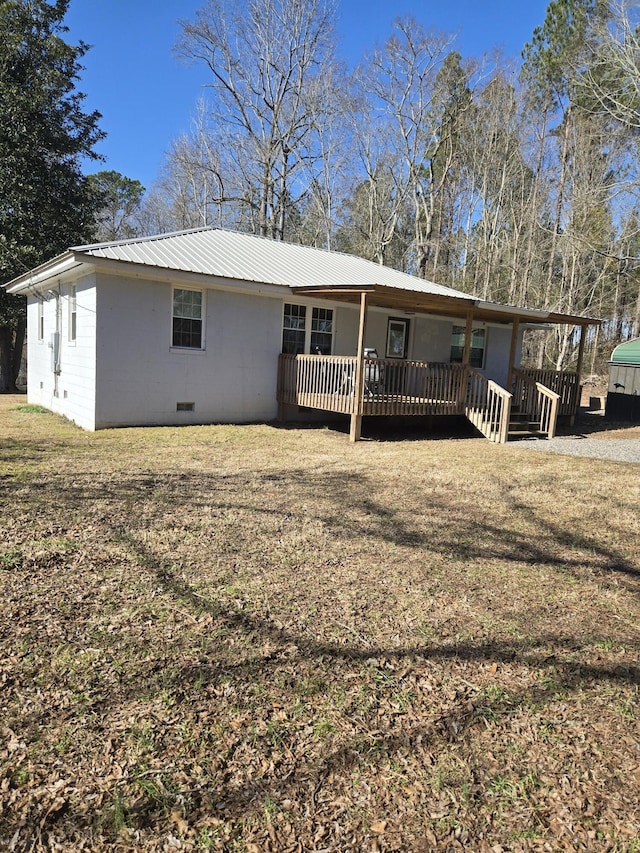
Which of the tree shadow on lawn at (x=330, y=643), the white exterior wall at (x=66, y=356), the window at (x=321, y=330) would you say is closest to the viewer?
the tree shadow on lawn at (x=330, y=643)

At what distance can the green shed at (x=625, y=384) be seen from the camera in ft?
52.5

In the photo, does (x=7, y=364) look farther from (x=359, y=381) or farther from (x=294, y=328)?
(x=359, y=381)

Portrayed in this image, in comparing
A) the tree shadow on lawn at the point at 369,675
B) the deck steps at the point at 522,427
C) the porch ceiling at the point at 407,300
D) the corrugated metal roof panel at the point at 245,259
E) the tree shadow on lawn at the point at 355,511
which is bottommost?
the tree shadow on lawn at the point at 369,675

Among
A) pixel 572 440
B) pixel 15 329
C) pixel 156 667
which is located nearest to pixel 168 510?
pixel 156 667

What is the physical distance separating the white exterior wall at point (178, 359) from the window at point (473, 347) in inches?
234

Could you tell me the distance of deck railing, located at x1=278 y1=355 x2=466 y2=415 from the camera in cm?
1051

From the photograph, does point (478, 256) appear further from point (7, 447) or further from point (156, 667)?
point (156, 667)

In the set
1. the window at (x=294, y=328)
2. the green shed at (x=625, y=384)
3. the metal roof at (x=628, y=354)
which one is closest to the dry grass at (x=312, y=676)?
the window at (x=294, y=328)

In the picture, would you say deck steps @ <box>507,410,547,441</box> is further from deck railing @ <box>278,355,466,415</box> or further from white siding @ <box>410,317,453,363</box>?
white siding @ <box>410,317,453,363</box>

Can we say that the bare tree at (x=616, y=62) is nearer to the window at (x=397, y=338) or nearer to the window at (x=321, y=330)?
the window at (x=397, y=338)

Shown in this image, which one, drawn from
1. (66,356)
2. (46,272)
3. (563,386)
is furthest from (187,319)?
(563,386)

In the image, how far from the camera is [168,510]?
5.13 meters

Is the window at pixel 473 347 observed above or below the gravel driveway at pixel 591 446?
above

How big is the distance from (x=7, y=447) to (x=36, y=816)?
7044 millimetres
